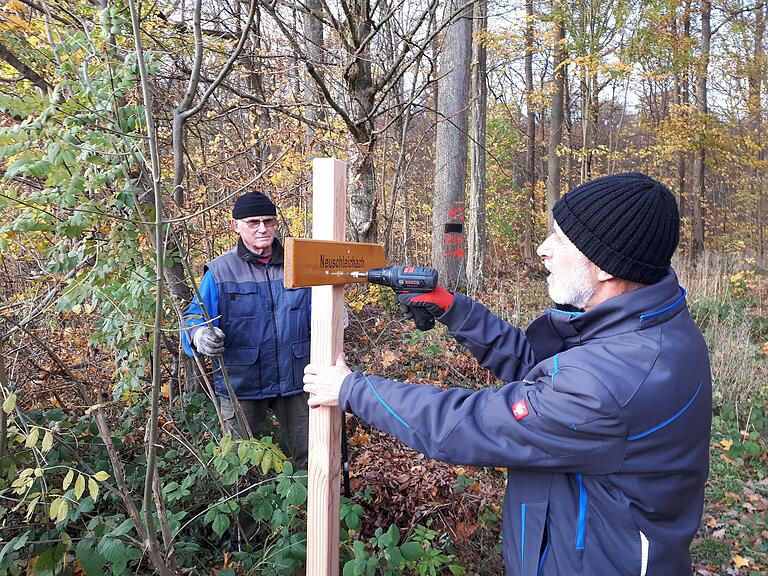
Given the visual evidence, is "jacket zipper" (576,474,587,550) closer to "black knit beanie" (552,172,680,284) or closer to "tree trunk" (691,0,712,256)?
"black knit beanie" (552,172,680,284)

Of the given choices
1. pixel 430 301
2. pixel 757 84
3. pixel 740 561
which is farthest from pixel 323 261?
pixel 757 84

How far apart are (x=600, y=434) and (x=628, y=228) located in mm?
567

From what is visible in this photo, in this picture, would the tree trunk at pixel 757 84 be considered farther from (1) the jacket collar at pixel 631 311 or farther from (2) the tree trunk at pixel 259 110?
(1) the jacket collar at pixel 631 311

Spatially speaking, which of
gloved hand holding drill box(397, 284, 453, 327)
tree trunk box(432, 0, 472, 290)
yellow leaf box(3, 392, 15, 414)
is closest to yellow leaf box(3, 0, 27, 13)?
yellow leaf box(3, 392, 15, 414)

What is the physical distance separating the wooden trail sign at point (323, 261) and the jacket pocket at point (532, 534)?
0.91 metres

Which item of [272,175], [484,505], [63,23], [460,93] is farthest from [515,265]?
[63,23]

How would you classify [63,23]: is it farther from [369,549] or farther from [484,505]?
[484,505]

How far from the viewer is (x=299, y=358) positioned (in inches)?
121

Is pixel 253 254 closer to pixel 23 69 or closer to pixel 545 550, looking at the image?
pixel 23 69

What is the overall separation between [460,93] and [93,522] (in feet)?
25.6

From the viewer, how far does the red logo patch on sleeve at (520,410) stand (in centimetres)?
130

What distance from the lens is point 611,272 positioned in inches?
56.1

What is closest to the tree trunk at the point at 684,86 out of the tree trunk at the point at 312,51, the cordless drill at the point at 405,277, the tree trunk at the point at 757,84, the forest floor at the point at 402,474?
the tree trunk at the point at 757,84

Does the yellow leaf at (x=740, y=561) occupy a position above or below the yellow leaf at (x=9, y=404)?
below
